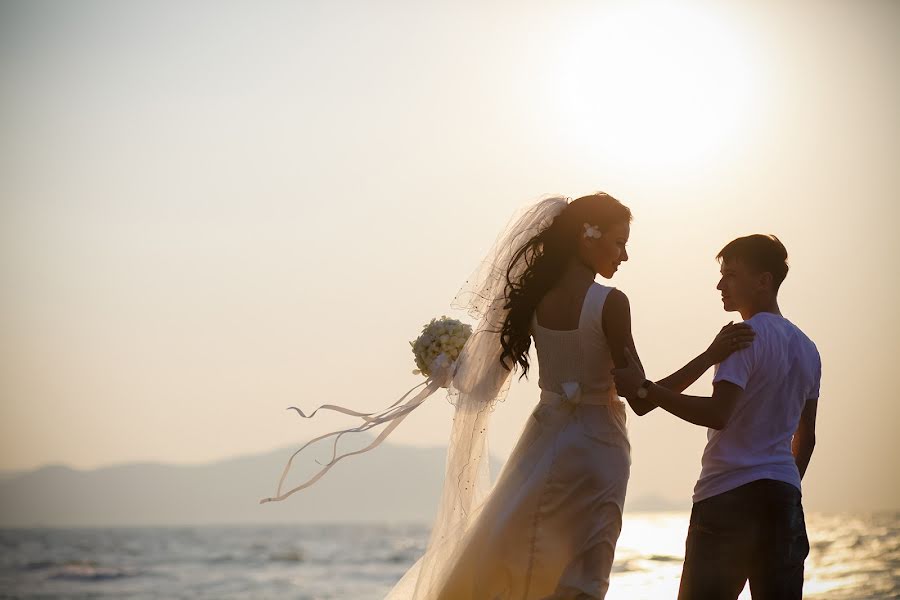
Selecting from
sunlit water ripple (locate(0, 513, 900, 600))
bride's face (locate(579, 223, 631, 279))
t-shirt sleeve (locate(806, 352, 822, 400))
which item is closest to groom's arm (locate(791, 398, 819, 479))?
t-shirt sleeve (locate(806, 352, 822, 400))

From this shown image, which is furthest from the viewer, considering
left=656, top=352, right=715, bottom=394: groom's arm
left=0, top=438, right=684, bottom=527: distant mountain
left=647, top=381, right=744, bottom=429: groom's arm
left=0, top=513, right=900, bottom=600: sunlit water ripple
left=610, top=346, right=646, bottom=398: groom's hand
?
left=0, top=438, right=684, bottom=527: distant mountain

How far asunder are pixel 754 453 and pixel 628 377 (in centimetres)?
77

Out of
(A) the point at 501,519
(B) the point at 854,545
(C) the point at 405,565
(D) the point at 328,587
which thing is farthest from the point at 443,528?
(B) the point at 854,545

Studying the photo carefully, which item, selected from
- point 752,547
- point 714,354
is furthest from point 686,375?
point 752,547

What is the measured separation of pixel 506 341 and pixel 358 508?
2722 inches

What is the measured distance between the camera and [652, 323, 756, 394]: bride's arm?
18.2 feet

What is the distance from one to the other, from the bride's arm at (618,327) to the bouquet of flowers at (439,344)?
1.28 metres

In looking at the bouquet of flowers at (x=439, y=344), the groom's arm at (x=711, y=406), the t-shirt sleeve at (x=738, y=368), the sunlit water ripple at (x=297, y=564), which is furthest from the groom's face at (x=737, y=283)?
the sunlit water ripple at (x=297, y=564)

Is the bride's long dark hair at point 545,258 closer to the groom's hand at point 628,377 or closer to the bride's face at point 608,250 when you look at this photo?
the bride's face at point 608,250

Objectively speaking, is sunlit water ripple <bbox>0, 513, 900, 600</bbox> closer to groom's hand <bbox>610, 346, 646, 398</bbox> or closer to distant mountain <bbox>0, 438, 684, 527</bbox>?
groom's hand <bbox>610, 346, 646, 398</bbox>

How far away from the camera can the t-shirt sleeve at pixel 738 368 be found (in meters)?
5.49

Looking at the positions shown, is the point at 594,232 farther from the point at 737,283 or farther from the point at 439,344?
the point at 439,344

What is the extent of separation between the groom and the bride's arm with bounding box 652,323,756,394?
46 mm

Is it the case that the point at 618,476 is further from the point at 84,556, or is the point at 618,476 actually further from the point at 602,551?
the point at 84,556
